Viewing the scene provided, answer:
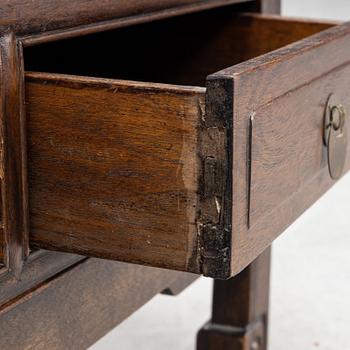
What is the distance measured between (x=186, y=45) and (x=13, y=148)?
62 cm

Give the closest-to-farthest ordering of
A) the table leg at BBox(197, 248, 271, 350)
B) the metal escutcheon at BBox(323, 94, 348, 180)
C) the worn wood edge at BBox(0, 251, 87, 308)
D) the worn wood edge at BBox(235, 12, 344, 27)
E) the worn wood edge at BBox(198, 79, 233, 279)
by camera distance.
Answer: the worn wood edge at BBox(198, 79, 233, 279) → the worn wood edge at BBox(0, 251, 87, 308) → the metal escutcheon at BBox(323, 94, 348, 180) → the worn wood edge at BBox(235, 12, 344, 27) → the table leg at BBox(197, 248, 271, 350)

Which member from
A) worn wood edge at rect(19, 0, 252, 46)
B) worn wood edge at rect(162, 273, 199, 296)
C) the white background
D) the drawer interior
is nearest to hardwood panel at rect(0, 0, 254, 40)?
worn wood edge at rect(19, 0, 252, 46)

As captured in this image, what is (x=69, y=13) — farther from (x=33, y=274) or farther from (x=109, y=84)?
(x=33, y=274)

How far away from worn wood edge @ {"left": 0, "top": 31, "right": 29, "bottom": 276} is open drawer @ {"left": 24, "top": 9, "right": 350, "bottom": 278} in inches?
0.4

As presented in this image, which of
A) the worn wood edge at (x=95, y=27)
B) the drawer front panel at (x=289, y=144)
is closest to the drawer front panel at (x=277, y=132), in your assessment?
the drawer front panel at (x=289, y=144)

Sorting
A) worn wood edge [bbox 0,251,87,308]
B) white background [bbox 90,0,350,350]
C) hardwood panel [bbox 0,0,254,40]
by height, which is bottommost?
white background [bbox 90,0,350,350]

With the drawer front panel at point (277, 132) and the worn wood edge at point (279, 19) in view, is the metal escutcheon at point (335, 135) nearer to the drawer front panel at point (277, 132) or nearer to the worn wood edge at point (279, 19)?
the drawer front panel at point (277, 132)

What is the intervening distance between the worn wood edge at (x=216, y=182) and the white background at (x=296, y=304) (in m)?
1.09

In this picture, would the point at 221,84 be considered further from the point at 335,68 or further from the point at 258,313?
the point at 258,313

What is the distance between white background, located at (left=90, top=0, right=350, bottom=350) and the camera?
205 cm

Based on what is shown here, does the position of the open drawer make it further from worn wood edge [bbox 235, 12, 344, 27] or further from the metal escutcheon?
worn wood edge [bbox 235, 12, 344, 27]

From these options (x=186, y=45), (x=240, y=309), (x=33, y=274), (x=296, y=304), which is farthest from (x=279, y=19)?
(x=296, y=304)

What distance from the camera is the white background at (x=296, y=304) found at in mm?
2047

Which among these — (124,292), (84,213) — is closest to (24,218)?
(84,213)
